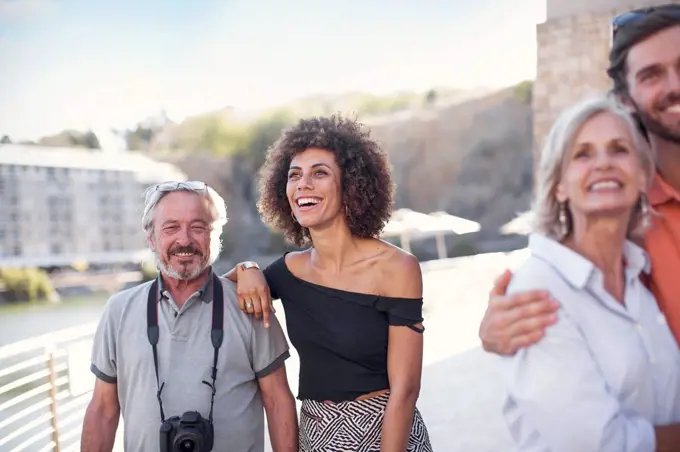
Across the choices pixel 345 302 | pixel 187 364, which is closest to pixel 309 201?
pixel 345 302

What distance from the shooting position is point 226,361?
135cm

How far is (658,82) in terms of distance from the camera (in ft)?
3.09

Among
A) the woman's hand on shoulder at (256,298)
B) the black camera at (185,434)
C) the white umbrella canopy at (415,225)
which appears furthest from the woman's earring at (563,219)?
the white umbrella canopy at (415,225)

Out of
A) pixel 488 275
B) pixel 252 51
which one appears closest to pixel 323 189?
pixel 488 275

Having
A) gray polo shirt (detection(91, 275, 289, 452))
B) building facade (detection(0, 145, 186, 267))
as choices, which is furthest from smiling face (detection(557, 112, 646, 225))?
building facade (detection(0, 145, 186, 267))

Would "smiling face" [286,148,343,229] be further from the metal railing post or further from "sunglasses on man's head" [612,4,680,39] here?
the metal railing post

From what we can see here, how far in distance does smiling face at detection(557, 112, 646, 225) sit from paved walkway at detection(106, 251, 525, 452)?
710mm

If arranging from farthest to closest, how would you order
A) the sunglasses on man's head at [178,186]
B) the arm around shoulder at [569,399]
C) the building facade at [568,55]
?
the building facade at [568,55] → the sunglasses on man's head at [178,186] → the arm around shoulder at [569,399]

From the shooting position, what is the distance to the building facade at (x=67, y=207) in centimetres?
1977

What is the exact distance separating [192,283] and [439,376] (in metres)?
3.37

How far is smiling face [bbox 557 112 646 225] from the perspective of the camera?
2.77 feet

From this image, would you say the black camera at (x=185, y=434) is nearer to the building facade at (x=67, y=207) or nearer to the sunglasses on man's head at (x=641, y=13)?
the sunglasses on man's head at (x=641, y=13)

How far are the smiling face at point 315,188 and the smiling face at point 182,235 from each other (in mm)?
241

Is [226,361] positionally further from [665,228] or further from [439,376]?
[439,376]
